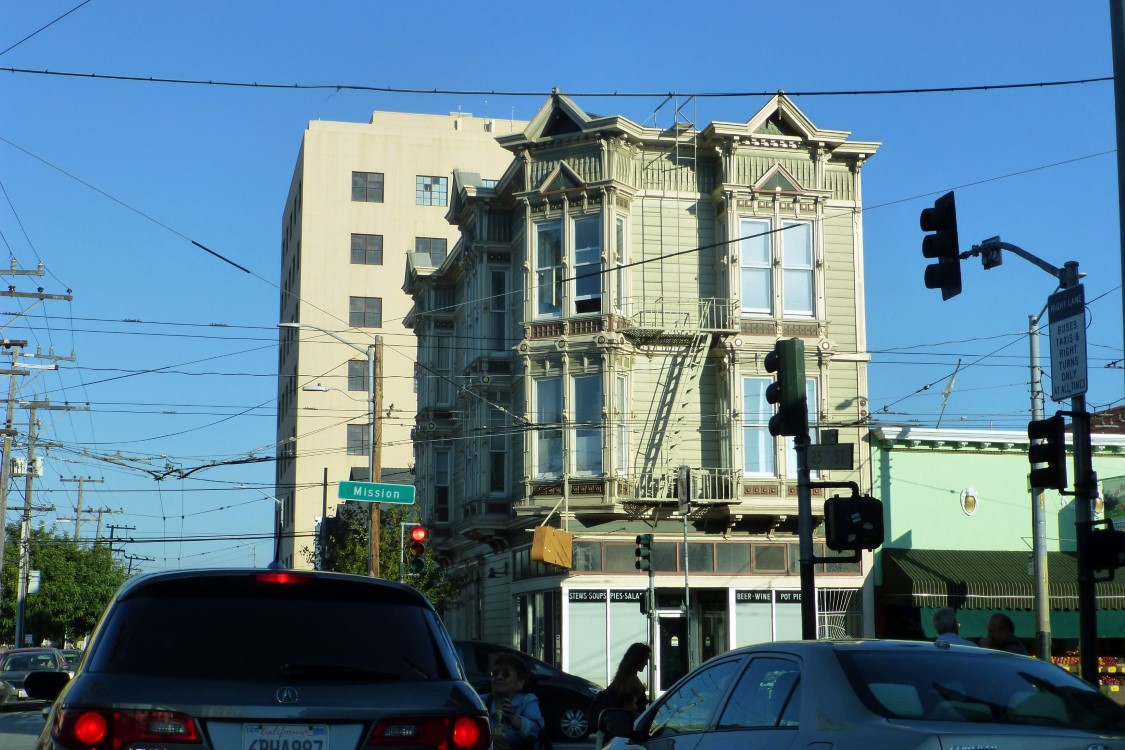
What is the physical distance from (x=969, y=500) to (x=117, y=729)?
34.1 meters

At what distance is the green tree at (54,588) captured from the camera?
7994 cm

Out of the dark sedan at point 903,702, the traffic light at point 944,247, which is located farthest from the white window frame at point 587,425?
the dark sedan at point 903,702

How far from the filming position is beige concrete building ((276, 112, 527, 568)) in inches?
2773

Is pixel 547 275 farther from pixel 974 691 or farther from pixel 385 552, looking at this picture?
pixel 974 691

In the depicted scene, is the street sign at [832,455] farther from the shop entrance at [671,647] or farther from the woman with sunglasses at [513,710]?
the shop entrance at [671,647]

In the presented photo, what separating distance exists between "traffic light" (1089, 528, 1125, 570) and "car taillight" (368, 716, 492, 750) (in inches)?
371

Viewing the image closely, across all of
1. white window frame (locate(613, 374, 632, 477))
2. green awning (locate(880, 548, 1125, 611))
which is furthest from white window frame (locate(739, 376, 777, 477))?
green awning (locate(880, 548, 1125, 611))

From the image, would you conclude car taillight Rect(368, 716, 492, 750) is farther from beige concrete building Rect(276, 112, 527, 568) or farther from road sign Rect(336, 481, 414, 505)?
beige concrete building Rect(276, 112, 527, 568)

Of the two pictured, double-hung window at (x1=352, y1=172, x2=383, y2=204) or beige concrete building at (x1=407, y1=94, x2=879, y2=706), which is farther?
double-hung window at (x1=352, y1=172, x2=383, y2=204)

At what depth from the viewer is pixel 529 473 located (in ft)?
116

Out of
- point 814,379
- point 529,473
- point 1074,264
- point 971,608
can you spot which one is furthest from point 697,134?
point 1074,264

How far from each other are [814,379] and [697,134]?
718 centimetres

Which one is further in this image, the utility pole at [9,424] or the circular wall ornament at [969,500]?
the utility pole at [9,424]

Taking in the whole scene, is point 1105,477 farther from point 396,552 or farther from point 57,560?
point 57,560
